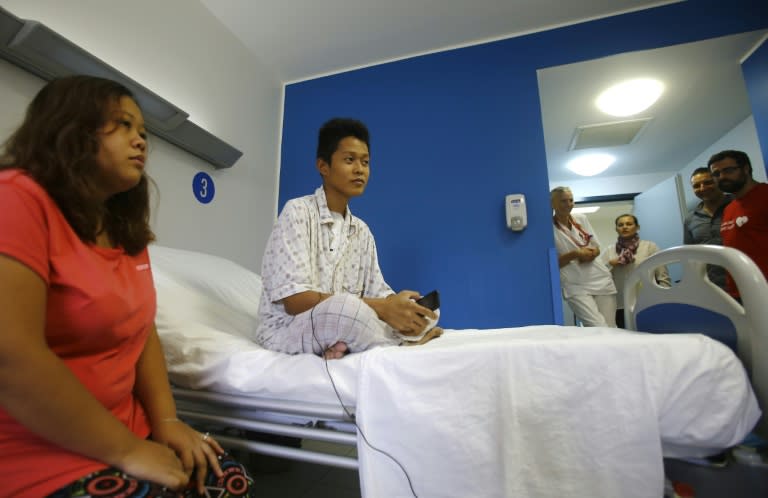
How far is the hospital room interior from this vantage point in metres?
0.75

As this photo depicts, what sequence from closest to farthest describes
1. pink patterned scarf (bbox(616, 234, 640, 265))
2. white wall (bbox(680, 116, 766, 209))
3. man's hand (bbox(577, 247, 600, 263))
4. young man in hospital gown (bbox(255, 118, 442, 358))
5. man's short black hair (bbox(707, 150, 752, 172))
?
young man in hospital gown (bbox(255, 118, 442, 358)) < man's short black hair (bbox(707, 150, 752, 172)) < man's hand (bbox(577, 247, 600, 263)) < white wall (bbox(680, 116, 766, 209)) < pink patterned scarf (bbox(616, 234, 640, 265))

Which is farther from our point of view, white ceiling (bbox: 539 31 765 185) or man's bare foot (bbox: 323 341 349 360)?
white ceiling (bbox: 539 31 765 185)

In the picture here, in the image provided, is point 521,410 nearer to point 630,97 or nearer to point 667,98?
point 630,97

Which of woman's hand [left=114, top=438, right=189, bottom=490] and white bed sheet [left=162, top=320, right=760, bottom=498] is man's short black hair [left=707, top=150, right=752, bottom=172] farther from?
woman's hand [left=114, top=438, right=189, bottom=490]

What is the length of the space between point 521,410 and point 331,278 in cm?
81

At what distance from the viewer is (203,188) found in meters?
2.25

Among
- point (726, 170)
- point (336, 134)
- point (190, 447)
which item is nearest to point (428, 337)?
point (190, 447)

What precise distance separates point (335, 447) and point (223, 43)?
2702 millimetres

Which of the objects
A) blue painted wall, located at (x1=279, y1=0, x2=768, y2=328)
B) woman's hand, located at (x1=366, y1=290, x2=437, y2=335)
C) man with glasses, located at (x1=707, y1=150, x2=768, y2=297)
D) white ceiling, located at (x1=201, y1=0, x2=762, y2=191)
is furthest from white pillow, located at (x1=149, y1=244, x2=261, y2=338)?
man with glasses, located at (x1=707, y1=150, x2=768, y2=297)

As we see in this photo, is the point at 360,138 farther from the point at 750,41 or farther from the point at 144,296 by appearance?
the point at 750,41

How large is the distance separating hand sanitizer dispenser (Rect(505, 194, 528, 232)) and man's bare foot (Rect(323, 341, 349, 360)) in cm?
169

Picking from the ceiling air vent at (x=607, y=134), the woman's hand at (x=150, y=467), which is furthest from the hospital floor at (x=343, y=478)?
the ceiling air vent at (x=607, y=134)

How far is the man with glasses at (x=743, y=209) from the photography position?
7.16 feet

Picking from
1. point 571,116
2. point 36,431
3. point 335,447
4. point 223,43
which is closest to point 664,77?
point 571,116
